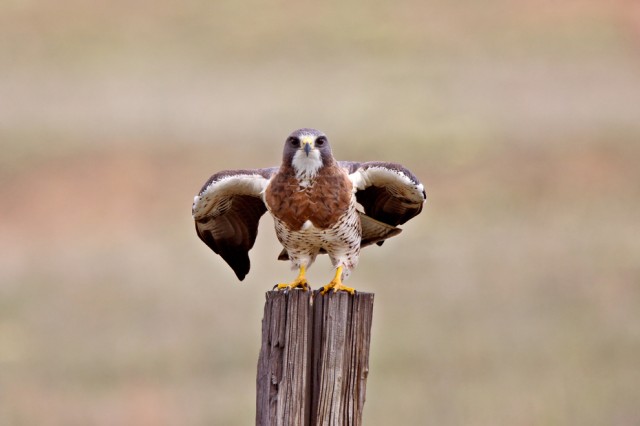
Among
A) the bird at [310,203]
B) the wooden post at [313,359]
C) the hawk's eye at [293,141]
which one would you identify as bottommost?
the wooden post at [313,359]

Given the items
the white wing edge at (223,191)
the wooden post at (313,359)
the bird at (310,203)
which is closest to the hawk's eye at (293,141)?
the bird at (310,203)

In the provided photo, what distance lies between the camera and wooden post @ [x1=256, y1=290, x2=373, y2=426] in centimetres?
698

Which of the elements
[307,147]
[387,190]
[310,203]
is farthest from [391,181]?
[307,147]

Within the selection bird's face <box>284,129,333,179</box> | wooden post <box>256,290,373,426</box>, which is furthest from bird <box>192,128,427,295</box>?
wooden post <box>256,290,373,426</box>

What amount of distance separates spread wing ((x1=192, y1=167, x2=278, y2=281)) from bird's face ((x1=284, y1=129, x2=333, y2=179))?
0.35 metres

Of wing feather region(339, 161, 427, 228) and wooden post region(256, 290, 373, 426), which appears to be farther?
wing feather region(339, 161, 427, 228)

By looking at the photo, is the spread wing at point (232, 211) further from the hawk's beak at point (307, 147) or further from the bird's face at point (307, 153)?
the hawk's beak at point (307, 147)

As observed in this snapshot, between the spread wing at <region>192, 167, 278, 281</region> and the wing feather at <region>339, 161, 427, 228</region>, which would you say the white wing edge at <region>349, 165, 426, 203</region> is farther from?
the spread wing at <region>192, 167, 278, 281</region>

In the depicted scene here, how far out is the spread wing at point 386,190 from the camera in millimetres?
9141

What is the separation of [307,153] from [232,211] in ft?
3.48

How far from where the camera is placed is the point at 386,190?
964cm
